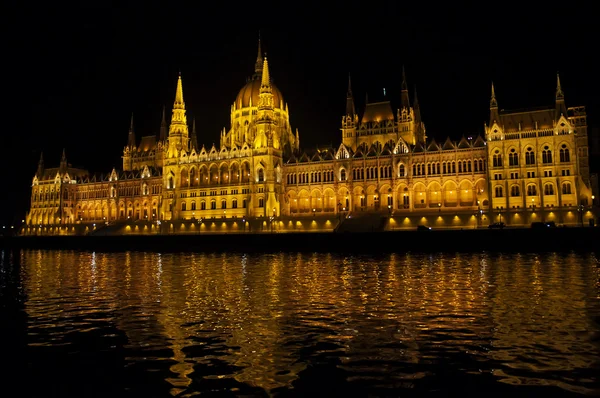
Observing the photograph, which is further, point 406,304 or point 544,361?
point 406,304

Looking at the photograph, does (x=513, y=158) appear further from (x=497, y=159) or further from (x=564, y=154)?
(x=564, y=154)

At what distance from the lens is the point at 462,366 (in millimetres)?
11258

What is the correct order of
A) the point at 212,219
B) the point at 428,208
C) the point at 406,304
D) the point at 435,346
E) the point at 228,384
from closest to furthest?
the point at 228,384
the point at 435,346
the point at 406,304
the point at 428,208
the point at 212,219

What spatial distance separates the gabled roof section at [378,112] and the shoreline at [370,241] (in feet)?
163

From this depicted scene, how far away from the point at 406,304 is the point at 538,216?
53.3 meters

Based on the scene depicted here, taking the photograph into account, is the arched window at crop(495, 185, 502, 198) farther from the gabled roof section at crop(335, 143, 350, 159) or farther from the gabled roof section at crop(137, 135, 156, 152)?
the gabled roof section at crop(137, 135, 156, 152)

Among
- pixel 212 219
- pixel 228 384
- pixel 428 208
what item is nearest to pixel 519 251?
pixel 428 208

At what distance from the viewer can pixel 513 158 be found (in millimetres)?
74125

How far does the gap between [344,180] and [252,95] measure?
32.7m

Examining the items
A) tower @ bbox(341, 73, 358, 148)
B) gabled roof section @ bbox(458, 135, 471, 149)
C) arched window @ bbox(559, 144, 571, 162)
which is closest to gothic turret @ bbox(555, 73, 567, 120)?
arched window @ bbox(559, 144, 571, 162)

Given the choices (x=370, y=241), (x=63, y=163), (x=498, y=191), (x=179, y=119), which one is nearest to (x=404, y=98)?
(x=498, y=191)

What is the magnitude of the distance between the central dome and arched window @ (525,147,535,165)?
5003cm

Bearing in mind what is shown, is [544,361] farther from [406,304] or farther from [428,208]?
[428,208]

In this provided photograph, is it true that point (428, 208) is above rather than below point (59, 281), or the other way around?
Answer: above
